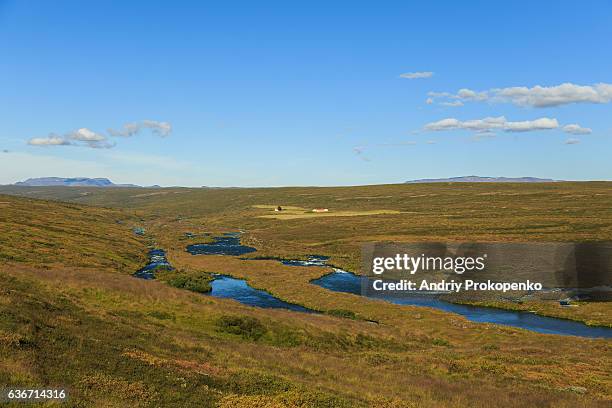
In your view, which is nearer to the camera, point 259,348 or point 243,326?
point 259,348

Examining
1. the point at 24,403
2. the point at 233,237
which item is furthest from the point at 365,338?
the point at 233,237

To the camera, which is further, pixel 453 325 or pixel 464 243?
pixel 464 243

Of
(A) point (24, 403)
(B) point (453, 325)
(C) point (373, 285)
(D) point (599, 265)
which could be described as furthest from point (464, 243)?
(A) point (24, 403)

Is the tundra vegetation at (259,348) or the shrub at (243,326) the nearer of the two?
the tundra vegetation at (259,348)

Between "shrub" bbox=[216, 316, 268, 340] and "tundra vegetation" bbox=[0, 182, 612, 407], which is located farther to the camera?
"shrub" bbox=[216, 316, 268, 340]

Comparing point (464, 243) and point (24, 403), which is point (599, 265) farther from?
point (24, 403)

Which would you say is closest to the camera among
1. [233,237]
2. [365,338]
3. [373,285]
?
[365,338]

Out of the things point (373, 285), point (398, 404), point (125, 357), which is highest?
point (125, 357)

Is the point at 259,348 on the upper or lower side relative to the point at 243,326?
upper

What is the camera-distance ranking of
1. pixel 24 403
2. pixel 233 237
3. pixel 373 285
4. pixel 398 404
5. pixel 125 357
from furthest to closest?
pixel 233 237 < pixel 373 285 < pixel 125 357 < pixel 398 404 < pixel 24 403

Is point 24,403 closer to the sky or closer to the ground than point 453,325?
closer to the sky
